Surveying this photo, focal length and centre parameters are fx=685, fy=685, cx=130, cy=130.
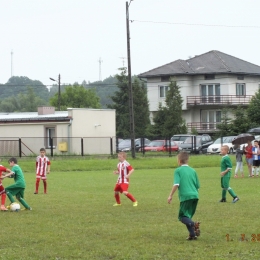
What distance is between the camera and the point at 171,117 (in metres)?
71.2

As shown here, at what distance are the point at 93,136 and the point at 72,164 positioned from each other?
1247 cm

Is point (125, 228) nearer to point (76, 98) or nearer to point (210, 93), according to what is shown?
point (210, 93)

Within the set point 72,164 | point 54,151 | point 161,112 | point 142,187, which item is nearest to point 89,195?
point 142,187

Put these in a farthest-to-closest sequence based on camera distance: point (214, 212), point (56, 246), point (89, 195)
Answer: point (89, 195) → point (214, 212) → point (56, 246)

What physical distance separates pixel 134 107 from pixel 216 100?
9627 millimetres

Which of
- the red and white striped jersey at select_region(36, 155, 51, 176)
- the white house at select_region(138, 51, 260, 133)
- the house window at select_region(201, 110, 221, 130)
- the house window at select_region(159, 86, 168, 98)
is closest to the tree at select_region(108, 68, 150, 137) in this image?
the house window at select_region(159, 86, 168, 98)

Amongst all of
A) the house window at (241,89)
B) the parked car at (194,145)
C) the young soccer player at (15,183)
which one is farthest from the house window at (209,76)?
the young soccer player at (15,183)

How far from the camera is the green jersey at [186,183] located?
1201 cm

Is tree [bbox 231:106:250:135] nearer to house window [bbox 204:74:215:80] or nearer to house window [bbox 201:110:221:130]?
house window [bbox 201:110:221:130]

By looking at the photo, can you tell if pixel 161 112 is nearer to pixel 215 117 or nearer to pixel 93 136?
pixel 215 117

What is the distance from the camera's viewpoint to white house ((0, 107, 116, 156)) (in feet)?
167

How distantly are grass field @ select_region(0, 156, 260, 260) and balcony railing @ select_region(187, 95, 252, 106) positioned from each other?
5483 cm

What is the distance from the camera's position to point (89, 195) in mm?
22906

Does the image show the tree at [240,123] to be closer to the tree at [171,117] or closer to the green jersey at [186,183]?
the tree at [171,117]
